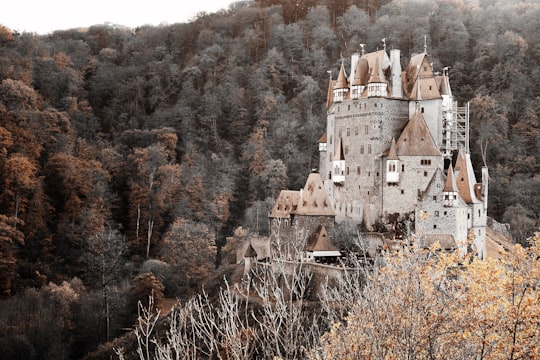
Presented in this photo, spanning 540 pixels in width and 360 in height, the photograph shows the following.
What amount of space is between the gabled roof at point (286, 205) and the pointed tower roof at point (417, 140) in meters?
7.49

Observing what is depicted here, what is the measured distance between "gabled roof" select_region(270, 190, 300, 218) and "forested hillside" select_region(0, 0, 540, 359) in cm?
992

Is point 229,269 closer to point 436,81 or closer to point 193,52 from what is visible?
point 436,81

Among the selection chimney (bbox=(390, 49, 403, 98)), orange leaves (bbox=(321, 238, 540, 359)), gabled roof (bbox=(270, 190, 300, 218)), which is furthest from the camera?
chimney (bbox=(390, 49, 403, 98))

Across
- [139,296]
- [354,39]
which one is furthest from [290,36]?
[139,296]

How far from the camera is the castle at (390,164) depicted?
4291 centimetres

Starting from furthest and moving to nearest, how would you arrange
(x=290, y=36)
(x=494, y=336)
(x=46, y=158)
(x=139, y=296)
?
(x=290, y=36)
(x=46, y=158)
(x=139, y=296)
(x=494, y=336)

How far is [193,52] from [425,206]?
61.9m

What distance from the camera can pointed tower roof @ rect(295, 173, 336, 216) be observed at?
4375cm

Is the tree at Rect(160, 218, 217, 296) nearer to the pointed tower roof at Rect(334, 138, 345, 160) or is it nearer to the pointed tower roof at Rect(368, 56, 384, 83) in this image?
the pointed tower roof at Rect(334, 138, 345, 160)

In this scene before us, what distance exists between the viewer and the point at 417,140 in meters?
43.8

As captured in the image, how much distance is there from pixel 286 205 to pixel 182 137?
34.2 metres

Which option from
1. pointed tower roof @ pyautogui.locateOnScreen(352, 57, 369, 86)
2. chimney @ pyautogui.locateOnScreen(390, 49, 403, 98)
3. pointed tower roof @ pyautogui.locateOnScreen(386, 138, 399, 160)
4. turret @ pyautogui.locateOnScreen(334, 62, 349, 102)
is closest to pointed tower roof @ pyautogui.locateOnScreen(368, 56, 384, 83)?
pointed tower roof @ pyautogui.locateOnScreen(352, 57, 369, 86)

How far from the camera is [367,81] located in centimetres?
4675

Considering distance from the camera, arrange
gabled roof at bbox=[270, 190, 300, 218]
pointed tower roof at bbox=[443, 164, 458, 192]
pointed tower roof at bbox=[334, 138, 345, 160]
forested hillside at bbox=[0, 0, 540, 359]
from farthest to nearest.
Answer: forested hillside at bbox=[0, 0, 540, 359] → pointed tower roof at bbox=[334, 138, 345, 160] → gabled roof at bbox=[270, 190, 300, 218] → pointed tower roof at bbox=[443, 164, 458, 192]
